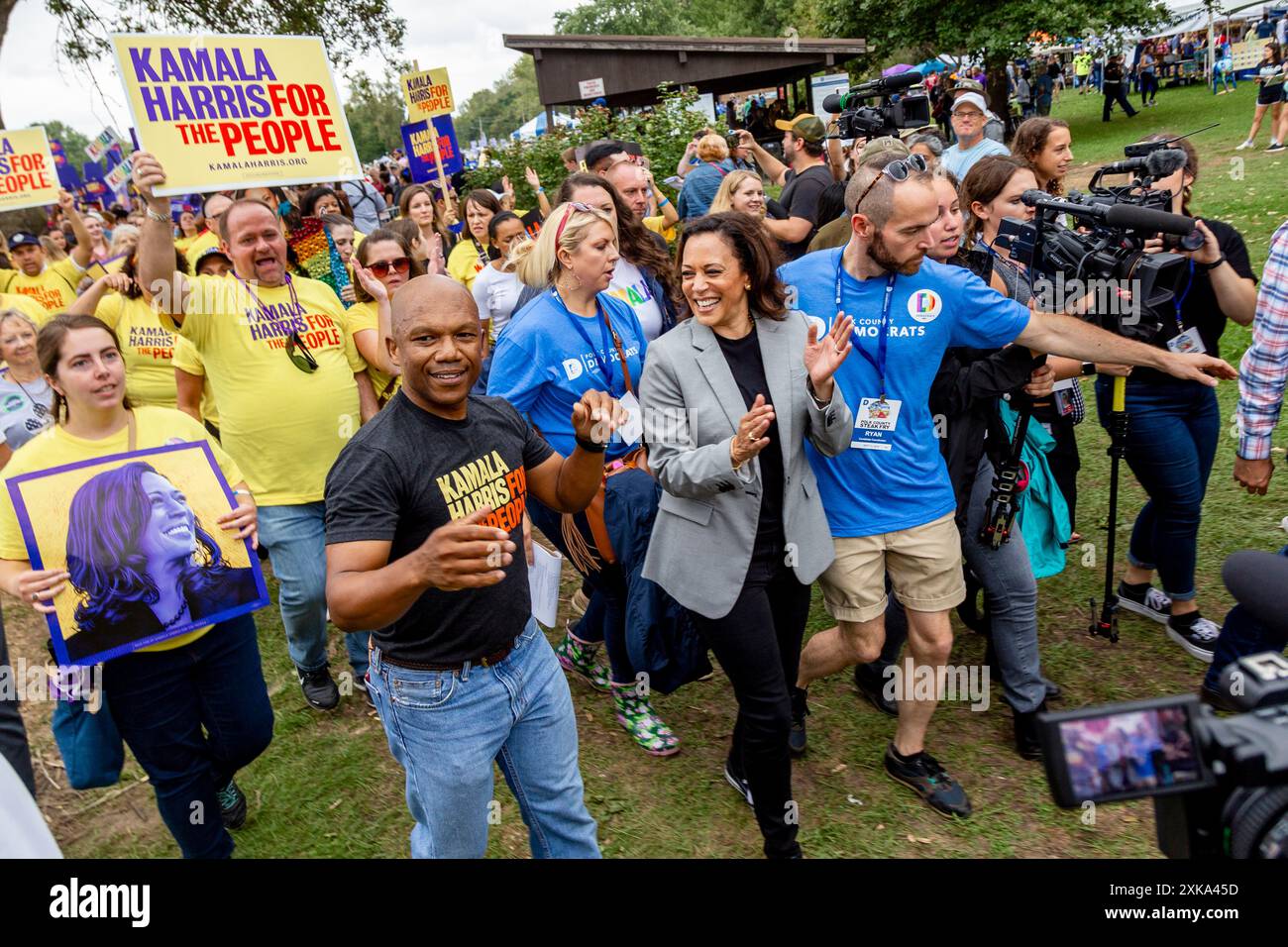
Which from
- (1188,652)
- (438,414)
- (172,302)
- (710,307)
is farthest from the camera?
(1188,652)

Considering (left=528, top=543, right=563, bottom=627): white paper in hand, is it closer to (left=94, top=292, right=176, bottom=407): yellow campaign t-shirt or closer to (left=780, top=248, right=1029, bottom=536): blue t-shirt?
(left=780, top=248, right=1029, bottom=536): blue t-shirt

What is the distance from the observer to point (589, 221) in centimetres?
349

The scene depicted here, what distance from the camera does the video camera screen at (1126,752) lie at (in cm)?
112

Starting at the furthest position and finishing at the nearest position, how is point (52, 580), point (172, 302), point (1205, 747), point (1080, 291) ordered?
point (172, 302)
point (1080, 291)
point (52, 580)
point (1205, 747)

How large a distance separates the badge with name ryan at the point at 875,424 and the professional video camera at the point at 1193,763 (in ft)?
6.10

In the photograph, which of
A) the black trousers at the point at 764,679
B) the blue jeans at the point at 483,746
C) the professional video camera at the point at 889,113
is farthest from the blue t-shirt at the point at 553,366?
the professional video camera at the point at 889,113

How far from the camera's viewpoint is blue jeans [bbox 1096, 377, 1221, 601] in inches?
148

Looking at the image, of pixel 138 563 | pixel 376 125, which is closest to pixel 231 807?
pixel 138 563

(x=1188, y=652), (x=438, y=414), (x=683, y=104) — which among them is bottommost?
(x=1188, y=652)

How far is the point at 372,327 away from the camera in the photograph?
4.34 m
